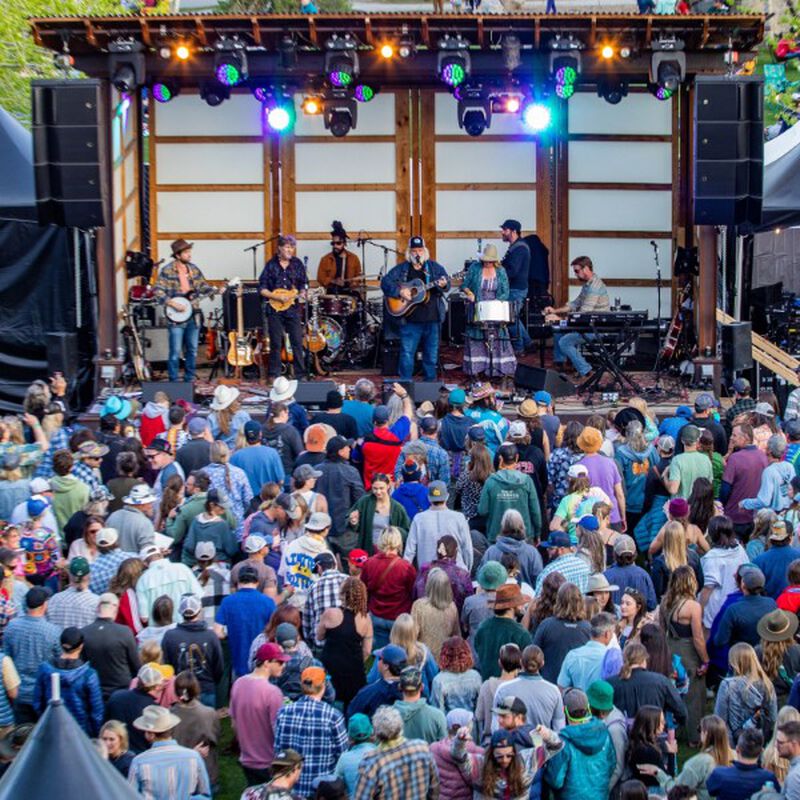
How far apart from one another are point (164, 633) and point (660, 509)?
4.18 metres

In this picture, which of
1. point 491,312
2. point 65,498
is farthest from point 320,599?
point 491,312

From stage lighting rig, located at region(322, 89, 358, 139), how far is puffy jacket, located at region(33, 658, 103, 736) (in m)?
10.6

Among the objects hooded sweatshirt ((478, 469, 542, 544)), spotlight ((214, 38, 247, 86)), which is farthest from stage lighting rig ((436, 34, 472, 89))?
hooded sweatshirt ((478, 469, 542, 544))

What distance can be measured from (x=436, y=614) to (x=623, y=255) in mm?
11468

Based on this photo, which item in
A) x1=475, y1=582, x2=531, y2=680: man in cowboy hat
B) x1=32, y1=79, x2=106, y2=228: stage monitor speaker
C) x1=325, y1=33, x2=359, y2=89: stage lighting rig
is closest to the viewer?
x1=475, y1=582, x2=531, y2=680: man in cowboy hat

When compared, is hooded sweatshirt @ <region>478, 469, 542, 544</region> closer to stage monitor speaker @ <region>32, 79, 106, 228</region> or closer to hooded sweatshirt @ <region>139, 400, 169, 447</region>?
hooded sweatshirt @ <region>139, 400, 169, 447</region>

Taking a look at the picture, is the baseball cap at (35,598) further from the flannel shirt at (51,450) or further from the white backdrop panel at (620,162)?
the white backdrop panel at (620,162)

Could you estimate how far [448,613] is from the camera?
9305 mm

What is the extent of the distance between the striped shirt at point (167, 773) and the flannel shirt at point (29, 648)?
168 centimetres

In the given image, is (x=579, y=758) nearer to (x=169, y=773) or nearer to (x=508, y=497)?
(x=169, y=773)

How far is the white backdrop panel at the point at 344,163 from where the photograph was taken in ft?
66.0

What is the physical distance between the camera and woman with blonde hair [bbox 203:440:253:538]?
11.3 meters

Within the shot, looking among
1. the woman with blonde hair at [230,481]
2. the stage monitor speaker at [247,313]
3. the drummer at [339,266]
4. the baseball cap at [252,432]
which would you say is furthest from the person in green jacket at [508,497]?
the drummer at [339,266]

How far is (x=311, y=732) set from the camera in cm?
794
